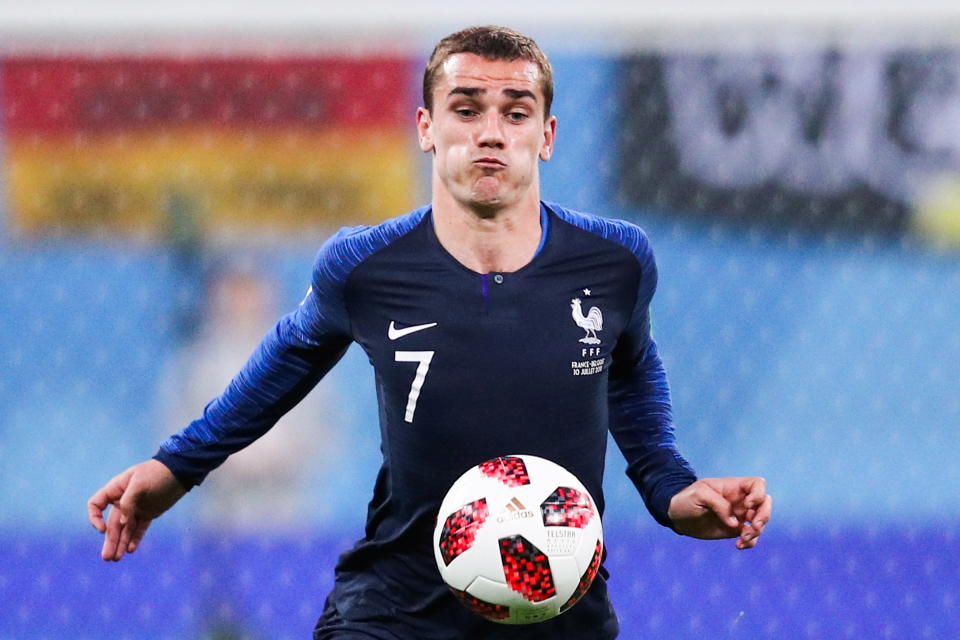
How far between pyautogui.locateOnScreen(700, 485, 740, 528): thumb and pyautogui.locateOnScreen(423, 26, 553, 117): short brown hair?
0.89 metres

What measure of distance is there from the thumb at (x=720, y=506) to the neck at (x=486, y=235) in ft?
2.05

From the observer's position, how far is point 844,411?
8703 millimetres

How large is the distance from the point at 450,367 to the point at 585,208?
573 centimetres

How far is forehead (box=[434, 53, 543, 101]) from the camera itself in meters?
2.92

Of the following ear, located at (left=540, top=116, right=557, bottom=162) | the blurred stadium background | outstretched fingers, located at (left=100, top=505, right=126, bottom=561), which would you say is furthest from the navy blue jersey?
the blurred stadium background

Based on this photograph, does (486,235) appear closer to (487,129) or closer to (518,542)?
(487,129)

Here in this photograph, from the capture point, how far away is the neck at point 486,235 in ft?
9.76

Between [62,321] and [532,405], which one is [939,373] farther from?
[532,405]

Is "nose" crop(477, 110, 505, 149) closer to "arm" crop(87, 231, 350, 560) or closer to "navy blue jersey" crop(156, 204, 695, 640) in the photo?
"navy blue jersey" crop(156, 204, 695, 640)

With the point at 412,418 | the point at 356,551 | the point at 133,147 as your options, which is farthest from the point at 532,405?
the point at 133,147

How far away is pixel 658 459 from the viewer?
323 centimetres

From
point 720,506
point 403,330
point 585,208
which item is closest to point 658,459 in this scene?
point 720,506

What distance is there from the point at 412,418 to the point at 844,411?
6245mm

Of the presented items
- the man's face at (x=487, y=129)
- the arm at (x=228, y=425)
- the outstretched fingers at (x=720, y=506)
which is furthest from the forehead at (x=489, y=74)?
the outstretched fingers at (x=720, y=506)
